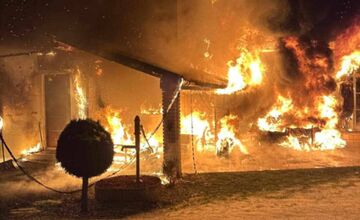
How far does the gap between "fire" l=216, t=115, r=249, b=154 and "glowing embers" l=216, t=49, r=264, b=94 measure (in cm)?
130

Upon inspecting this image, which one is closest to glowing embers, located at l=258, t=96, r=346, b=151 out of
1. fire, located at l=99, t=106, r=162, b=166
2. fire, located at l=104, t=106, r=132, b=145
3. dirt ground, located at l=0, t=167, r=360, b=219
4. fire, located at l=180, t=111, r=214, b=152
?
fire, located at l=180, t=111, r=214, b=152

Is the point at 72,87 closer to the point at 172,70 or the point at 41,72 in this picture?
the point at 41,72

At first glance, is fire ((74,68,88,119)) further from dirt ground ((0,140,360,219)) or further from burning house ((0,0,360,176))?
dirt ground ((0,140,360,219))

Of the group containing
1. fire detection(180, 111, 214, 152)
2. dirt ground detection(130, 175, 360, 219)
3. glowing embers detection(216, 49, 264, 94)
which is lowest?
dirt ground detection(130, 175, 360, 219)

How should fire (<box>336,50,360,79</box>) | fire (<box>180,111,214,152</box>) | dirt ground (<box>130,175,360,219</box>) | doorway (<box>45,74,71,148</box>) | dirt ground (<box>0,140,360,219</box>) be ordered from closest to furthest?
dirt ground (<box>130,175,360,219</box>), dirt ground (<box>0,140,360,219</box>), doorway (<box>45,74,71,148</box>), fire (<box>180,111,214,152</box>), fire (<box>336,50,360,79</box>)

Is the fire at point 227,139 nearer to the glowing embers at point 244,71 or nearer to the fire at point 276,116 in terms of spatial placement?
the glowing embers at point 244,71

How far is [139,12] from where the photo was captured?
52.0ft

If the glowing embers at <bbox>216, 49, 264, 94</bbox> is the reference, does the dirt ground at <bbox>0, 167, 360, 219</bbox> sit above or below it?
below

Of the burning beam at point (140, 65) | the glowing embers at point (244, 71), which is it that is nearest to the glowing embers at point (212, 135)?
the glowing embers at point (244, 71)

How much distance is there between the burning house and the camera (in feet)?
46.6

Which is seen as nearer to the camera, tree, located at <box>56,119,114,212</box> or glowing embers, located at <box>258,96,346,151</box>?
tree, located at <box>56,119,114,212</box>

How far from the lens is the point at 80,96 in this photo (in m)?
14.6

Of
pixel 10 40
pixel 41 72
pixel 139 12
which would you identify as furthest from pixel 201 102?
pixel 10 40

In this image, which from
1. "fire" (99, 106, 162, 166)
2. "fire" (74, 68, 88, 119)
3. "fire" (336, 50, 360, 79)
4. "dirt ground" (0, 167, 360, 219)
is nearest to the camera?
"dirt ground" (0, 167, 360, 219)
